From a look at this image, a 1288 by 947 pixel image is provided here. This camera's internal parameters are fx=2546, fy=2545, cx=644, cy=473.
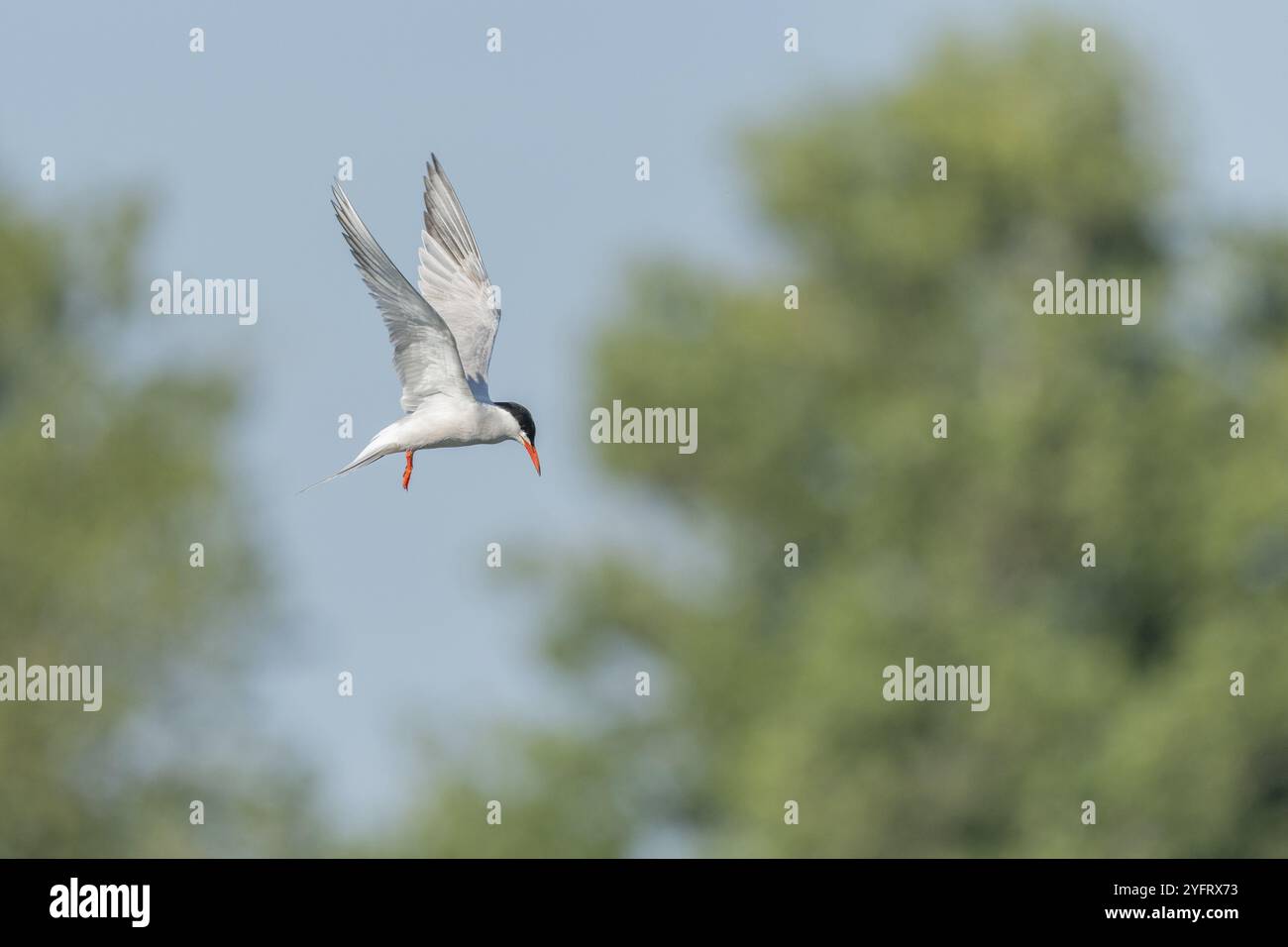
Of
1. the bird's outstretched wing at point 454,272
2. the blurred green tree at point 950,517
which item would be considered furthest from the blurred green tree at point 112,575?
the bird's outstretched wing at point 454,272

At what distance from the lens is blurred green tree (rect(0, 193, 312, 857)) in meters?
29.2

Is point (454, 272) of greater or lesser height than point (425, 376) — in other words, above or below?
above

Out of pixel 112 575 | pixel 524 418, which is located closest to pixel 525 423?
pixel 524 418

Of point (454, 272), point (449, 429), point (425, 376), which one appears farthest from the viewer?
point (454, 272)

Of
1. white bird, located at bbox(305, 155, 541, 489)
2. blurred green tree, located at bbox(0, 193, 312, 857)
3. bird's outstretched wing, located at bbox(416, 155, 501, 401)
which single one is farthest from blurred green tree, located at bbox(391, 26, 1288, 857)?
white bird, located at bbox(305, 155, 541, 489)

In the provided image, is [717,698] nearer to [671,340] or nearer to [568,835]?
[568,835]

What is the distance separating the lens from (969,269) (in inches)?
1356

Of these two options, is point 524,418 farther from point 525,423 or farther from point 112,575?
point 112,575

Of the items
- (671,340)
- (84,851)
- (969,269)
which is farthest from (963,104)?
(84,851)

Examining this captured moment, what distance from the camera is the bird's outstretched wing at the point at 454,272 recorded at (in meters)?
10.7

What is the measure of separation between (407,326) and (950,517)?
73.1ft

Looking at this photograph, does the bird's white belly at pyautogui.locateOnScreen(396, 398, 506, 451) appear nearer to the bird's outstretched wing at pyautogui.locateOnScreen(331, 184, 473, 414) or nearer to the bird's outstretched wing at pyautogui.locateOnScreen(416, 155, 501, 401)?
the bird's outstretched wing at pyautogui.locateOnScreen(331, 184, 473, 414)

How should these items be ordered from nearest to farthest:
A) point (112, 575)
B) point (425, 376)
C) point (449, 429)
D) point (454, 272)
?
point (449, 429) < point (425, 376) < point (454, 272) < point (112, 575)

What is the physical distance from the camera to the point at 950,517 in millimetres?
31266
